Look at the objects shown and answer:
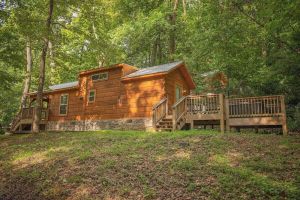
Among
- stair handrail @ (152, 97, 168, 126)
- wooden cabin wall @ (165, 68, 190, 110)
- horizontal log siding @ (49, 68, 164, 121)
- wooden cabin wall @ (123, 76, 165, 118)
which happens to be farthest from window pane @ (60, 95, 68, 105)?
stair handrail @ (152, 97, 168, 126)

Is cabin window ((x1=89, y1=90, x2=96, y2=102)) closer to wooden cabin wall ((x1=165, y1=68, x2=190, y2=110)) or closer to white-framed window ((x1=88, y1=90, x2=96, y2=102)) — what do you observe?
white-framed window ((x1=88, y1=90, x2=96, y2=102))

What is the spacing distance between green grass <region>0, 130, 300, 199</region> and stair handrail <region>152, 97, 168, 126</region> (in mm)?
3401

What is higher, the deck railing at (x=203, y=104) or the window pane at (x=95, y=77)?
the window pane at (x=95, y=77)

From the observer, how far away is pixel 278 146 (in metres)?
8.63

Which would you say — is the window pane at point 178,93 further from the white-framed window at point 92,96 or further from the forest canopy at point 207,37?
the white-framed window at point 92,96

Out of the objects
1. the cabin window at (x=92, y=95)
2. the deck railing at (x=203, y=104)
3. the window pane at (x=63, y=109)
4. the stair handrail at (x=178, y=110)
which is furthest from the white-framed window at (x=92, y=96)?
the deck railing at (x=203, y=104)

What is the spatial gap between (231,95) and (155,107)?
6.68 meters

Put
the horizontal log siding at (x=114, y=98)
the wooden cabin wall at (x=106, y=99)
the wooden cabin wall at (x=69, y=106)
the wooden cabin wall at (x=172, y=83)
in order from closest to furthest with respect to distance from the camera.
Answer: the horizontal log siding at (x=114, y=98), the wooden cabin wall at (x=172, y=83), the wooden cabin wall at (x=106, y=99), the wooden cabin wall at (x=69, y=106)

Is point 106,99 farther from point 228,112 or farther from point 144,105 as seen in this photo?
point 228,112

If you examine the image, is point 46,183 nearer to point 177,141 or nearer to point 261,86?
point 177,141

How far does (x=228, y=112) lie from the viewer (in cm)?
1296

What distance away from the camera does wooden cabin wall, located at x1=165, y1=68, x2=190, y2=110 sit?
16598 mm

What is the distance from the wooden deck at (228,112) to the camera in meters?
12.0

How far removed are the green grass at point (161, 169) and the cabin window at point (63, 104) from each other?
31.9 ft
